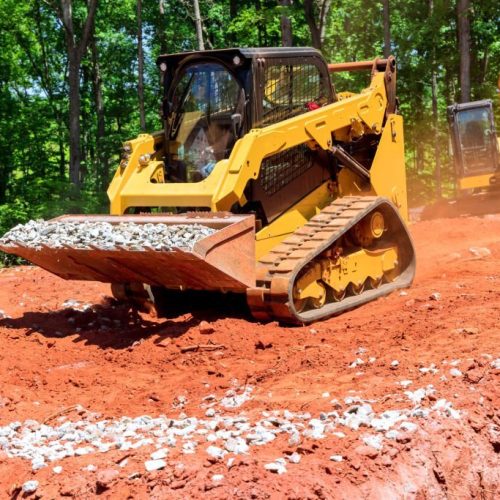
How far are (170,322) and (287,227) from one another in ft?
5.29

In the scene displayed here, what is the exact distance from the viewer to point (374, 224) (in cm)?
895

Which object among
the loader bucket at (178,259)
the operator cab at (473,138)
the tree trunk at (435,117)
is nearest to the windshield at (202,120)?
the loader bucket at (178,259)

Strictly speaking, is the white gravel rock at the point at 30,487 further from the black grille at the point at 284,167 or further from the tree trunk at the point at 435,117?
the tree trunk at the point at 435,117

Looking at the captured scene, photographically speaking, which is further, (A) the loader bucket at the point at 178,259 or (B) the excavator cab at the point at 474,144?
(B) the excavator cab at the point at 474,144

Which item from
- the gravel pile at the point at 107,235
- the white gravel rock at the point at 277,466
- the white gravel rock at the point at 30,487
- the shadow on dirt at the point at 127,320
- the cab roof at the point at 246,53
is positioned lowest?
the shadow on dirt at the point at 127,320

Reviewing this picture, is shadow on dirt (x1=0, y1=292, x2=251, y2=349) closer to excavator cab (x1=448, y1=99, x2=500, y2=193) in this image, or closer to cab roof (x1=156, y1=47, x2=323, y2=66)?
cab roof (x1=156, y1=47, x2=323, y2=66)

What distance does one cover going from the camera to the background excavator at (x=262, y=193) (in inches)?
282

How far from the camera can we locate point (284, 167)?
837cm

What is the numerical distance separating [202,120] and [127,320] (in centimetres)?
226

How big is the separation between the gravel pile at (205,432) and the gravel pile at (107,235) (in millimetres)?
1846

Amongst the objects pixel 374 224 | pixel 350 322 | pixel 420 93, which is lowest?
pixel 350 322

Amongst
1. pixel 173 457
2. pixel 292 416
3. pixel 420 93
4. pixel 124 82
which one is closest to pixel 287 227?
pixel 292 416

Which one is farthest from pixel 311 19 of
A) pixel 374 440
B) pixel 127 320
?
pixel 374 440

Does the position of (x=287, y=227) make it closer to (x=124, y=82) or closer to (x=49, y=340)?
(x=49, y=340)
